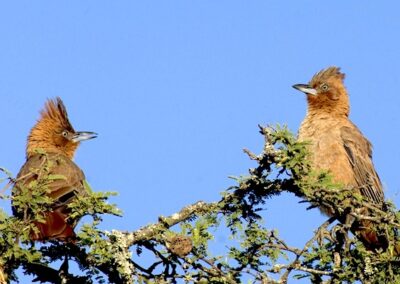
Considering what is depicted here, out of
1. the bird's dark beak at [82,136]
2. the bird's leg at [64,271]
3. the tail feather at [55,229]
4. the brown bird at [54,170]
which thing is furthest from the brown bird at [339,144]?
the bird's leg at [64,271]

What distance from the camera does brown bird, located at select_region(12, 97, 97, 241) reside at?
5102 millimetres

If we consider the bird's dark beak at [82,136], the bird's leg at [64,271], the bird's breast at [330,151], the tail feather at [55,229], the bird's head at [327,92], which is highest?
the bird's head at [327,92]

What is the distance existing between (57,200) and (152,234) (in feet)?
5.17

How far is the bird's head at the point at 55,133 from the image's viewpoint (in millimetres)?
9102

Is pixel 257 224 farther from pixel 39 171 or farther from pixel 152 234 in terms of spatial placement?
pixel 39 171

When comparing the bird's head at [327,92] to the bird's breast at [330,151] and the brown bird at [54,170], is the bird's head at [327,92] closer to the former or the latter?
the bird's breast at [330,151]

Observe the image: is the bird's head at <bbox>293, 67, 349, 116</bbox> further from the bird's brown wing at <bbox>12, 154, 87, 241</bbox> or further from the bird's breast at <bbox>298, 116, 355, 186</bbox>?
the bird's brown wing at <bbox>12, 154, 87, 241</bbox>

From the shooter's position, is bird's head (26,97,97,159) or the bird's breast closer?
the bird's breast

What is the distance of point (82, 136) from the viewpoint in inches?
368

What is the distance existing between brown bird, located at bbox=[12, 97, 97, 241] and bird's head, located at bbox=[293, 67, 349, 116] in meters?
2.62

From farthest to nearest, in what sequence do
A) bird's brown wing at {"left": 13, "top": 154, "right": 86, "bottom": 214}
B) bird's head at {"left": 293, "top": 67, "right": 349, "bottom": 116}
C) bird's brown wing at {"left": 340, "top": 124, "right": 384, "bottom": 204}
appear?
bird's head at {"left": 293, "top": 67, "right": 349, "bottom": 116} → bird's brown wing at {"left": 340, "top": 124, "right": 384, "bottom": 204} → bird's brown wing at {"left": 13, "top": 154, "right": 86, "bottom": 214}

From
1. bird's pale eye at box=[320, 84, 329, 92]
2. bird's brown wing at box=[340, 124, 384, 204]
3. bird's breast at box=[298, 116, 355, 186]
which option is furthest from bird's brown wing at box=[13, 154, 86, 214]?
bird's pale eye at box=[320, 84, 329, 92]

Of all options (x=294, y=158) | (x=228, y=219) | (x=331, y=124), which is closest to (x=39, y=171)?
(x=228, y=219)

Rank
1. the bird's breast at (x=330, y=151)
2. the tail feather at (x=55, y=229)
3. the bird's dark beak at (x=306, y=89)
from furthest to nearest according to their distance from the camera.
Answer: the bird's dark beak at (x=306, y=89) < the bird's breast at (x=330, y=151) < the tail feather at (x=55, y=229)
